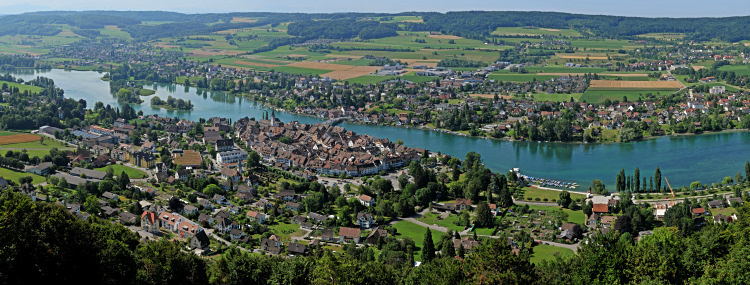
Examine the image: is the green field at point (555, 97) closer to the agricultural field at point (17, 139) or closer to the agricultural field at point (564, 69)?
the agricultural field at point (564, 69)

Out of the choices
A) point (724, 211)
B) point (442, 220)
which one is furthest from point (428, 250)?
point (724, 211)

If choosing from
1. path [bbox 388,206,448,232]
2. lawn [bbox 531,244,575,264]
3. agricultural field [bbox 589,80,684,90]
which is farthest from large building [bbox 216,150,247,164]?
agricultural field [bbox 589,80,684,90]

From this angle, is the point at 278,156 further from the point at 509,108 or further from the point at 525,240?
the point at 509,108

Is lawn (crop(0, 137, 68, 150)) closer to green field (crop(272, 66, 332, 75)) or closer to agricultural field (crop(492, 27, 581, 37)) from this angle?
green field (crop(272, 66, 332, 75))

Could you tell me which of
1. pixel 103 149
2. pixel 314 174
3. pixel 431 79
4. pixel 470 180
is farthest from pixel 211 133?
pixel 431 79

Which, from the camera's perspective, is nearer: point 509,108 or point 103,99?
point 509,108

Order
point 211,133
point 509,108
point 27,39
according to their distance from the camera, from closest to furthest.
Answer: point 211,133
point 509,108
point 27,39
